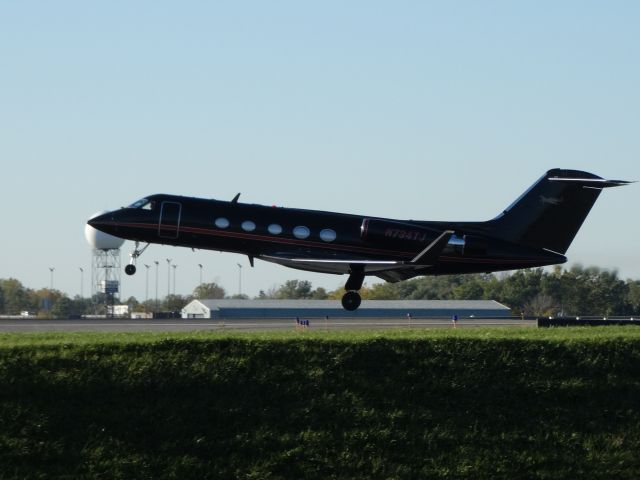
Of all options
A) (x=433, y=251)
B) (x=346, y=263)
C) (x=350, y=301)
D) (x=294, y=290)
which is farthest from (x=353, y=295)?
(x=294, y=290)

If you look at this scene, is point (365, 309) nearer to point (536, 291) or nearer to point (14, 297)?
point (536, 291)

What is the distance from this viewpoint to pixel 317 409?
15680 mm

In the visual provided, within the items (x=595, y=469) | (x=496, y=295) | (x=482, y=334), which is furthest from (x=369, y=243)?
(x=496, y=295)

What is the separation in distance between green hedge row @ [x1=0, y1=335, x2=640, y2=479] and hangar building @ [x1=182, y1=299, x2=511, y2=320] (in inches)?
2336

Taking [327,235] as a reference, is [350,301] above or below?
below

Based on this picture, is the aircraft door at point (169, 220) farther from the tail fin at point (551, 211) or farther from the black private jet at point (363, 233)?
the tail fin at point (551, 211)

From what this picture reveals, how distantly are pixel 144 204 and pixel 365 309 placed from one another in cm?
4292

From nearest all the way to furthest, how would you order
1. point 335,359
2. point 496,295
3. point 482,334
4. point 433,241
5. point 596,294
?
point 335,359
point 482,334
point 433,241
point 596,294
point 496,295

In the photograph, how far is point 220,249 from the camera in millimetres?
38156

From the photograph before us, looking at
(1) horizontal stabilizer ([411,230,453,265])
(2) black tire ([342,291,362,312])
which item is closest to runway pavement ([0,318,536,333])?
(2) black tire ([342,291,362,312])

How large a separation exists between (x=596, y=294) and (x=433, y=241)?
54.0 metres

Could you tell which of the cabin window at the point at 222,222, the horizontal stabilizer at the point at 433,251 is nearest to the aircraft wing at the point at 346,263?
the horizontal stabilizer at the point at 433,251

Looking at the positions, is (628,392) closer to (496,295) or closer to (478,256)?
(478,256)

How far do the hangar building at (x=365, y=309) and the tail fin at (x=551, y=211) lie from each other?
120 ft
